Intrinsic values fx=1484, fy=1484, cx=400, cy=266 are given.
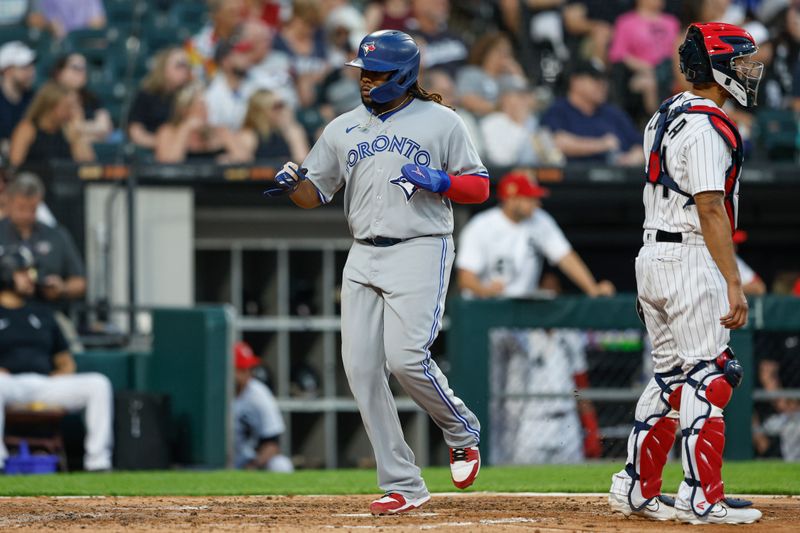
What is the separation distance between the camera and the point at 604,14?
542 inches

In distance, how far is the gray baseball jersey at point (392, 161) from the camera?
5.61 m

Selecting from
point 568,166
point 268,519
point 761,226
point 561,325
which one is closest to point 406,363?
point 268,519

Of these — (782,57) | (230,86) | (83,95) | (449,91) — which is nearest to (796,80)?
(782,57)

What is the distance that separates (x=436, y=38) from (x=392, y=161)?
7.69 m

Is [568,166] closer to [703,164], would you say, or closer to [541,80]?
[541,80]

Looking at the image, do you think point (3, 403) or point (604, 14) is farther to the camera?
point (604, 14)

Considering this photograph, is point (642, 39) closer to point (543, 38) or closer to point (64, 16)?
point (543, 38)

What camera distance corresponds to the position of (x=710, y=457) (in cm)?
517

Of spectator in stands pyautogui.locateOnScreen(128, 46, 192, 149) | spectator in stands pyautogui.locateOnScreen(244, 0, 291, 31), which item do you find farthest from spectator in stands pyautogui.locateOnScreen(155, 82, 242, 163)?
spectator in stands pyautogui.locateOnScreen(244, 0, 291, 31)

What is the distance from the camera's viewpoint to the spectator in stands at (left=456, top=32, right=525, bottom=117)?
12.5 meters

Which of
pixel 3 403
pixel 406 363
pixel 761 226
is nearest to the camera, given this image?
pixel 406 363

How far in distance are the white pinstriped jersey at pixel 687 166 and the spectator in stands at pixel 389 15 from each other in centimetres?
804

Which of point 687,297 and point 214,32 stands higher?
point 214,32

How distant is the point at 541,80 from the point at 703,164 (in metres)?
8.56
